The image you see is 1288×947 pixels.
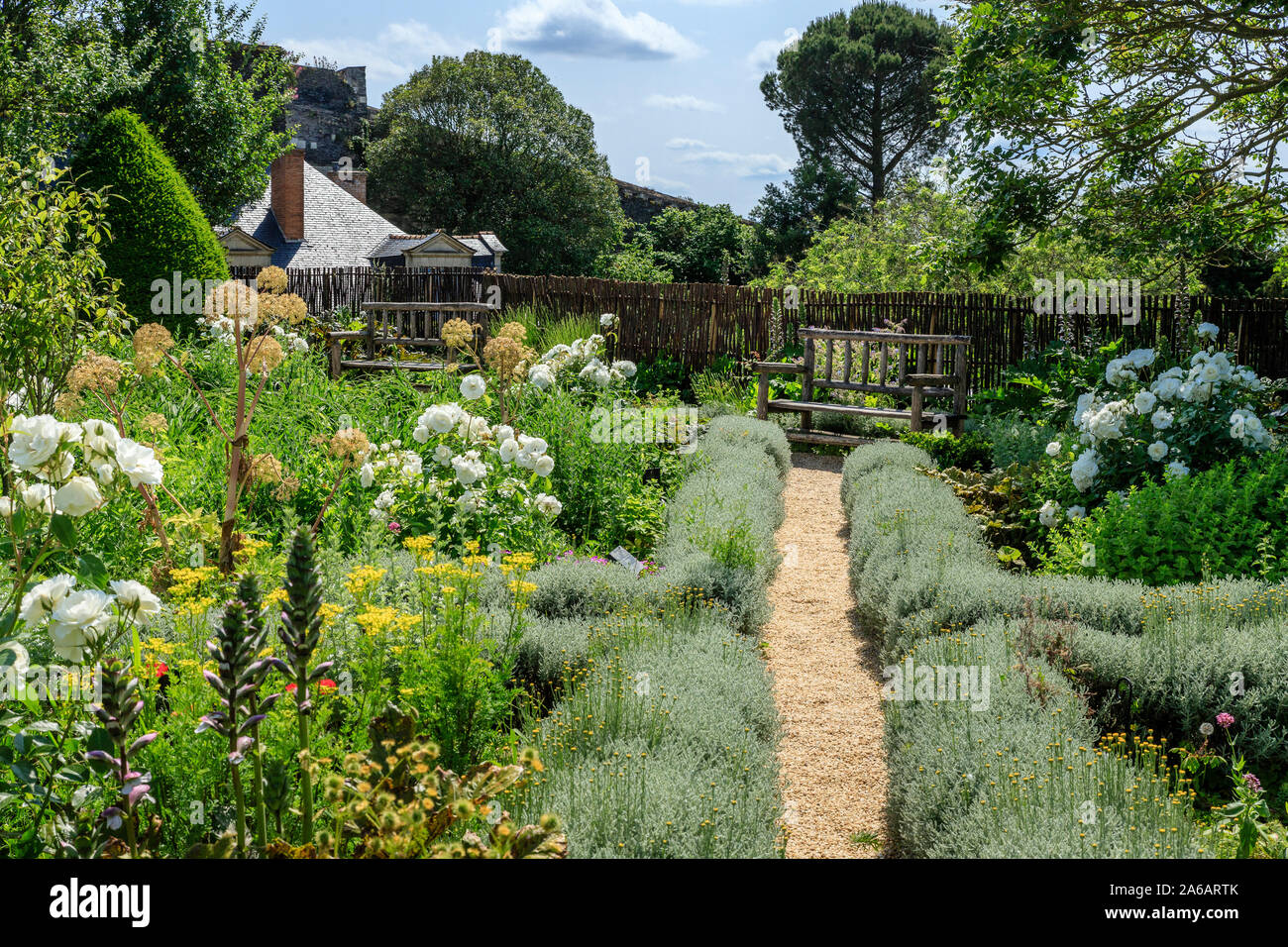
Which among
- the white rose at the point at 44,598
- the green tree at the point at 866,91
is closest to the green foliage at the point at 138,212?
the white rose at the point at 44,598

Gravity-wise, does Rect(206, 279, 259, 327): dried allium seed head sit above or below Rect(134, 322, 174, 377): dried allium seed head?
above

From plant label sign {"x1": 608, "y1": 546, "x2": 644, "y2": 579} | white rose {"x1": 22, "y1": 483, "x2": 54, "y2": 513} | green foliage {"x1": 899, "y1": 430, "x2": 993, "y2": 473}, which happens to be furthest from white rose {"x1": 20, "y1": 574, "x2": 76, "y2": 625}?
green foliage {"x1": 899, "y1": 430, "x2": 993, "y2": 473}

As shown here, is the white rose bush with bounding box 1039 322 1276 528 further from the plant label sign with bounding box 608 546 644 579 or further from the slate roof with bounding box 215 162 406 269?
the slate roof with bounding box 215 162 406 269

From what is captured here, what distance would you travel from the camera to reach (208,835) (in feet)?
8.38

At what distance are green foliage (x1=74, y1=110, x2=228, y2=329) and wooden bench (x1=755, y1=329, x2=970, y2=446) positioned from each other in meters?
7.97

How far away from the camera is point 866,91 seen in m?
34.3

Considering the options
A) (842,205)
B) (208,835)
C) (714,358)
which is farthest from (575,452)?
(842,205)

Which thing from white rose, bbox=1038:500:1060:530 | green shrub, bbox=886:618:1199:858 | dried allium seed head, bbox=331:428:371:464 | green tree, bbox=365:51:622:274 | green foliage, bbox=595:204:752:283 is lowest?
green shrub, bbox=886:618:1199:858

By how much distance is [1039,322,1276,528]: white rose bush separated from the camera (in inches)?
238
